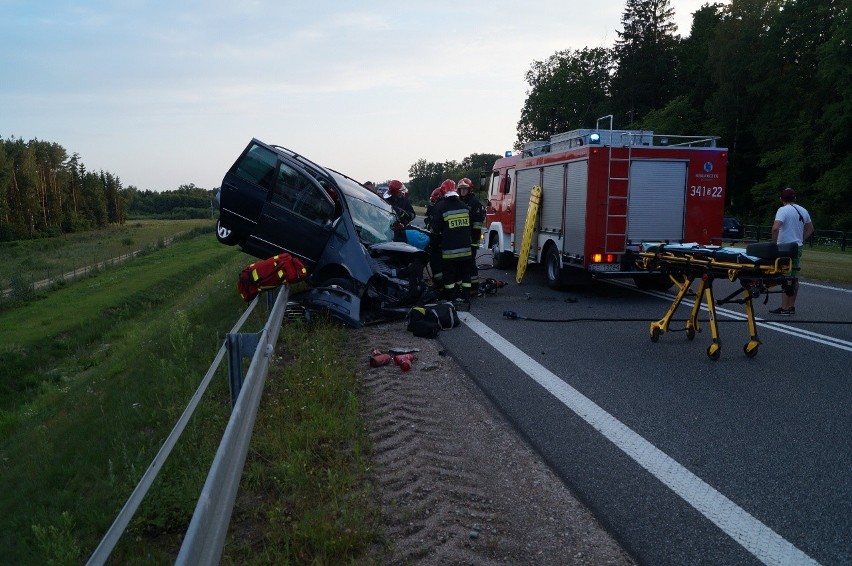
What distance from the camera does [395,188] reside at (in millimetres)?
15359

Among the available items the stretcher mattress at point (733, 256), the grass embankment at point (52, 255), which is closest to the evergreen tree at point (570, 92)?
the grass embankment at point (52, 255)

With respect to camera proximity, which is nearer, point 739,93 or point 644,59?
point 739,93

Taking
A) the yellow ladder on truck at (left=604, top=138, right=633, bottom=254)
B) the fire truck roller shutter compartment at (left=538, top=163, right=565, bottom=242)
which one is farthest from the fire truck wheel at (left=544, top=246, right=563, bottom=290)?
the yellow ladder on truck at (left=604, top=138, right=633, bottom=254)

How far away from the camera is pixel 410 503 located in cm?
411

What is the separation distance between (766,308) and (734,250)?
3.98 m

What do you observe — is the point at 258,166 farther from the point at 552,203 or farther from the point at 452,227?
the point at 552,203

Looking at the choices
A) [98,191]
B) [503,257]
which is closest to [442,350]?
[503,257]

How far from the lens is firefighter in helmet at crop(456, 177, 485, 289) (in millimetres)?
11531

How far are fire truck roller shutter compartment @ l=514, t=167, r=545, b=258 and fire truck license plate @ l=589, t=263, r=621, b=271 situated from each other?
2.49 m

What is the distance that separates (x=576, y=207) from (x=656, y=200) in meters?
1.29

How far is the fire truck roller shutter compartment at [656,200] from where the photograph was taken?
12.0 metres

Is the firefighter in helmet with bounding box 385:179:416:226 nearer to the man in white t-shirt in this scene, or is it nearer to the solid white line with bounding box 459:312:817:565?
the man in white t-shirt

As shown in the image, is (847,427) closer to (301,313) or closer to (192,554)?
(192,554)

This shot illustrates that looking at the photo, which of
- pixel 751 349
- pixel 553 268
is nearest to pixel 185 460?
pixel 751 349
